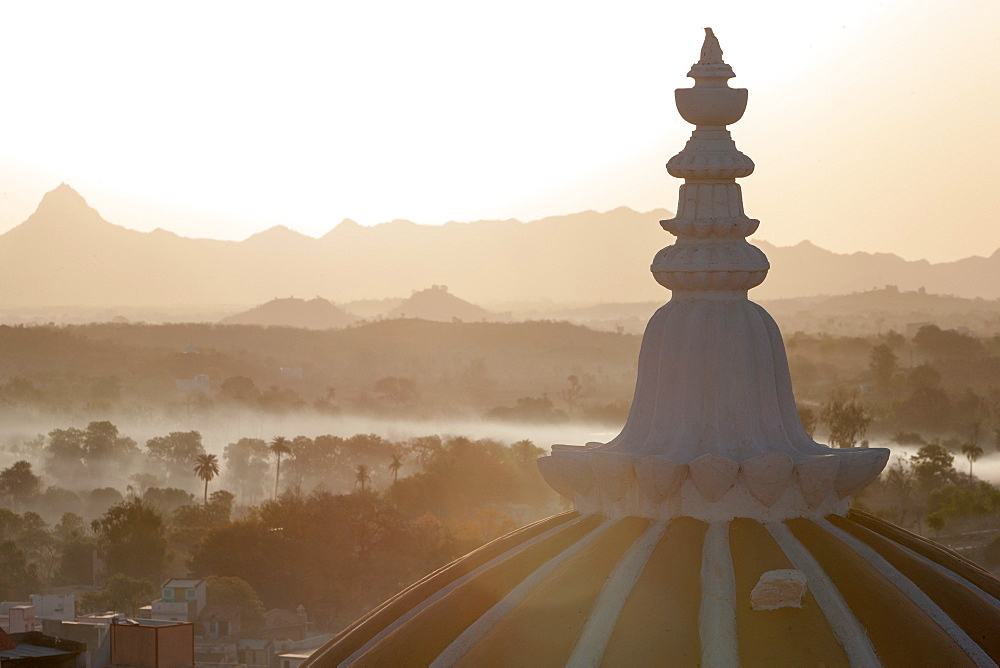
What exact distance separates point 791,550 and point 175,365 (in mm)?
187331

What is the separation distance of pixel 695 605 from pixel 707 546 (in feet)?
2.52

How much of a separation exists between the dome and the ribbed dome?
0.02 m

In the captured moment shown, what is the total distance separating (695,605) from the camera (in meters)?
10.8

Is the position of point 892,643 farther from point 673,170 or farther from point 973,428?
point 973,428

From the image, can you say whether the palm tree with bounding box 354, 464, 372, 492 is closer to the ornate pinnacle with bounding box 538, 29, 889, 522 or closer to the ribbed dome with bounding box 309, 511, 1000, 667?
the ornate pinnacle with bounding box 538, 29, 889, 522

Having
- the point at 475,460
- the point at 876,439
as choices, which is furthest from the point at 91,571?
the point at 876,439

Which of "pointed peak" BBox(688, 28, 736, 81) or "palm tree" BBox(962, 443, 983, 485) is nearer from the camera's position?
"pointed peak" BBox(688, 28, 736, 81)

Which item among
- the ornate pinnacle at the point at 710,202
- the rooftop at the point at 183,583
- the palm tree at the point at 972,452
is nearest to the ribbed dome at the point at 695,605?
the ornate pinnacle at the point at 710,202

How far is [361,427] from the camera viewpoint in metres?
159

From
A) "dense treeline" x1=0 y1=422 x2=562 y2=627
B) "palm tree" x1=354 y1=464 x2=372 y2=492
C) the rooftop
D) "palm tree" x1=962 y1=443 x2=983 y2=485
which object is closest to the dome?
"dense treeline" x1=0 y1=422 x2=562 y2=627

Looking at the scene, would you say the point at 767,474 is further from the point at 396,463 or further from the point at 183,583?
the point at 396,463

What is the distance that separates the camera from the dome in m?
10.7

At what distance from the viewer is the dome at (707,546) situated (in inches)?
420

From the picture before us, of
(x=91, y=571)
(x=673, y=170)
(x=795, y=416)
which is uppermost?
(x=673, y=170)
